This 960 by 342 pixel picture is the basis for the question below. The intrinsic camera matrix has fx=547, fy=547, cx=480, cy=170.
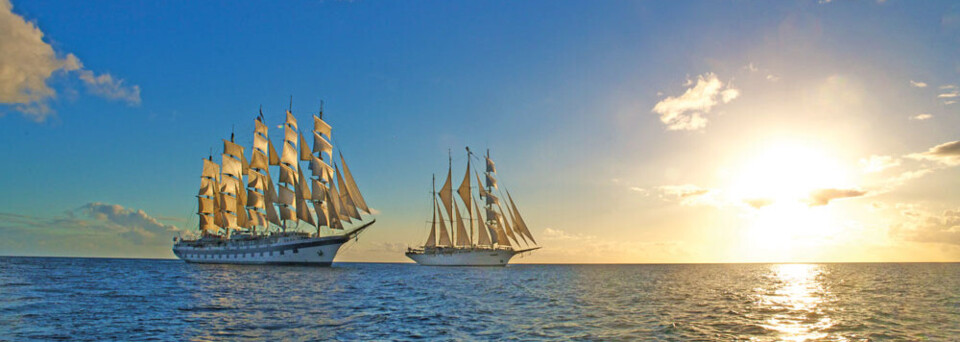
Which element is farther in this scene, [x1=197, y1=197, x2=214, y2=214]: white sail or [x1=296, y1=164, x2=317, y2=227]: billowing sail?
[x1=197, y1=197, x2=214, y2=214]: white sail

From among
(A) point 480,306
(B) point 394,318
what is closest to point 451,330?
(B) point 394,318

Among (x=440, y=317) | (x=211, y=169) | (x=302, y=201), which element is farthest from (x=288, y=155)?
(x=440, y=317)

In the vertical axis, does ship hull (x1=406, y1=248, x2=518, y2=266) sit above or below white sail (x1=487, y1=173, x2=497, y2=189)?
below

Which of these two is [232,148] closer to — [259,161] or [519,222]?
[259,161]

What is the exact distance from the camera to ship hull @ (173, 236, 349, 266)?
8744cm

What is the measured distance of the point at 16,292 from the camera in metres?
36.9

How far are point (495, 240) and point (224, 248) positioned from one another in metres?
52.4

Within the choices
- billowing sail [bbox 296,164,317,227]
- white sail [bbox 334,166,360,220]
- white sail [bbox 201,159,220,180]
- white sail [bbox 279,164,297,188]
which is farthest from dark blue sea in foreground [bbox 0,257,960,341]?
white sail [bbox 201,159,220,180]

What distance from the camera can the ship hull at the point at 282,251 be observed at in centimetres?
8744

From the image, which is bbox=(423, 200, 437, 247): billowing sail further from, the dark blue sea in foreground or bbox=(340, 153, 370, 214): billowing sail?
the dark blue sea in foreground

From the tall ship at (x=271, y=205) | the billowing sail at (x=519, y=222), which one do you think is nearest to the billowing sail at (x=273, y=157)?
the tall ship at (x=271, y=205)

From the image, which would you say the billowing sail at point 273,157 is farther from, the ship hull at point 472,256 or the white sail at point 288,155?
the ship hull at point 472,256

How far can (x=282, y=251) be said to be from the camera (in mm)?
89562

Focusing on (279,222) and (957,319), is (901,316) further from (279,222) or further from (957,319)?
(279,222)
